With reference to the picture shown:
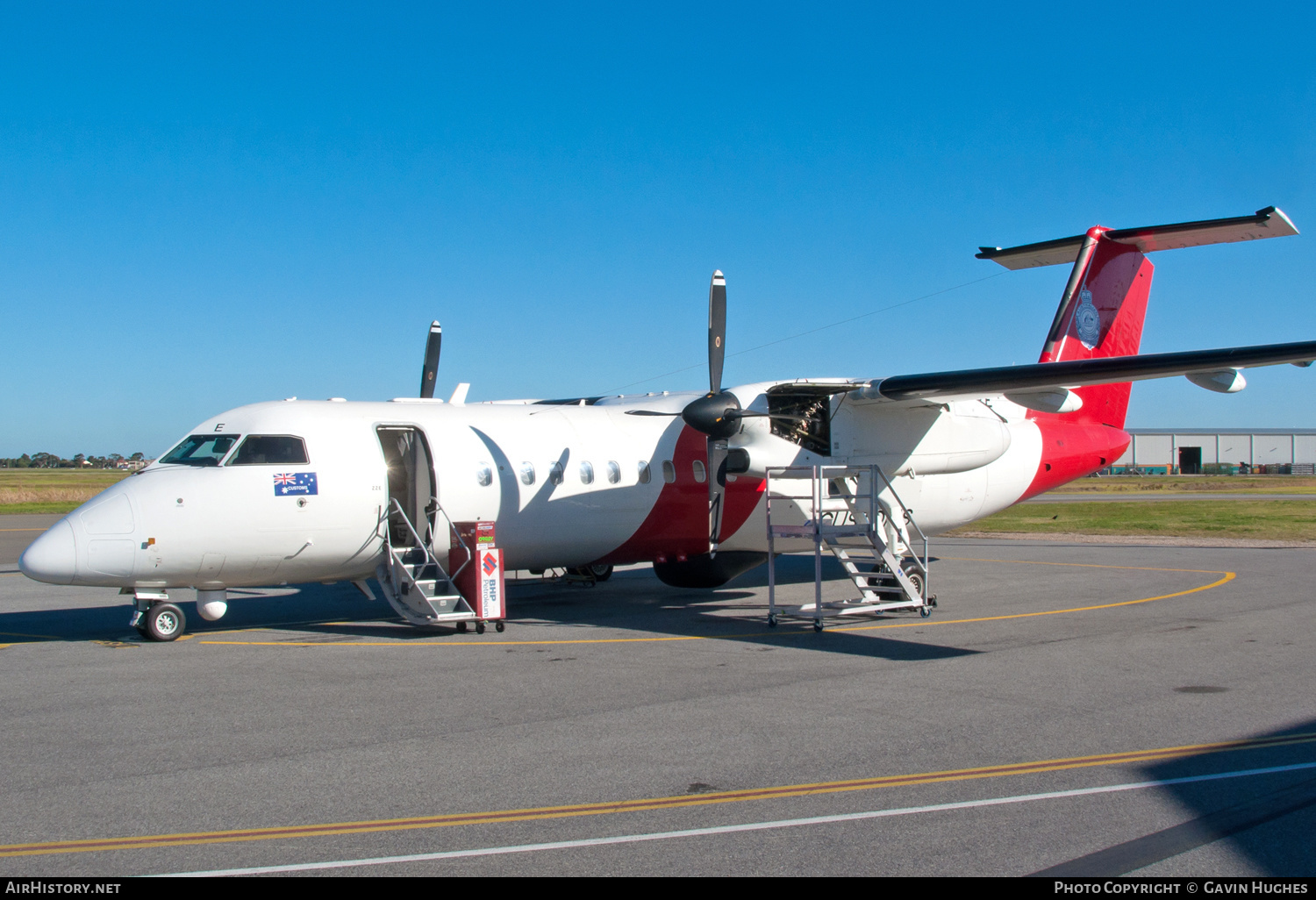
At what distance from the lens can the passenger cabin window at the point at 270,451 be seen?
1346cm

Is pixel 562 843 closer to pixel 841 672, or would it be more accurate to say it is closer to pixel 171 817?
pixel 171 817

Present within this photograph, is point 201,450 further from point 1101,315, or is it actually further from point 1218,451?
point 1218,451

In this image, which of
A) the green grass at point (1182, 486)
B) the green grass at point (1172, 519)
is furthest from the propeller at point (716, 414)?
the green grass at point (1182, 486)

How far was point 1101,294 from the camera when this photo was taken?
20797 mm

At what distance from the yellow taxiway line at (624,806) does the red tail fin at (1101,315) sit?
13574 mm

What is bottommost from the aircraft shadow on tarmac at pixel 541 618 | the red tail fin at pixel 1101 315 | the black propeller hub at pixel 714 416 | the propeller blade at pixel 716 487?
the aircraft shadow on tarmac at pixel 541 618

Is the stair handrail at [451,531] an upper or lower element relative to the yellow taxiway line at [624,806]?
upper

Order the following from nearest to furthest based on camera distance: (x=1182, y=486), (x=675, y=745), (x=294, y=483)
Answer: (x=675, y=745) → (x=294, y=483) → (x=1182, y=486)

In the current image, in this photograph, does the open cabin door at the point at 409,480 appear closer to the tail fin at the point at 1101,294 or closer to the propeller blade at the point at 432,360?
the propeller blade at the point at 432,360

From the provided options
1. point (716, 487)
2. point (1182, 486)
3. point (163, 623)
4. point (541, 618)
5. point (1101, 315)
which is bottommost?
point (541, 618)

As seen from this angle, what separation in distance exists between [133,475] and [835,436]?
10.3 meters

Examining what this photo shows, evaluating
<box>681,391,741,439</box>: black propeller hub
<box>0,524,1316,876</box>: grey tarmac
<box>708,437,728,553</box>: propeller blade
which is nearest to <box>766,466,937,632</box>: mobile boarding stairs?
<box>0,524,1316,876</box>: grey tarmac

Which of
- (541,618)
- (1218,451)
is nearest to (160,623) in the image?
(541,618)

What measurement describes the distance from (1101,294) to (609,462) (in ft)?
→ 36.7
